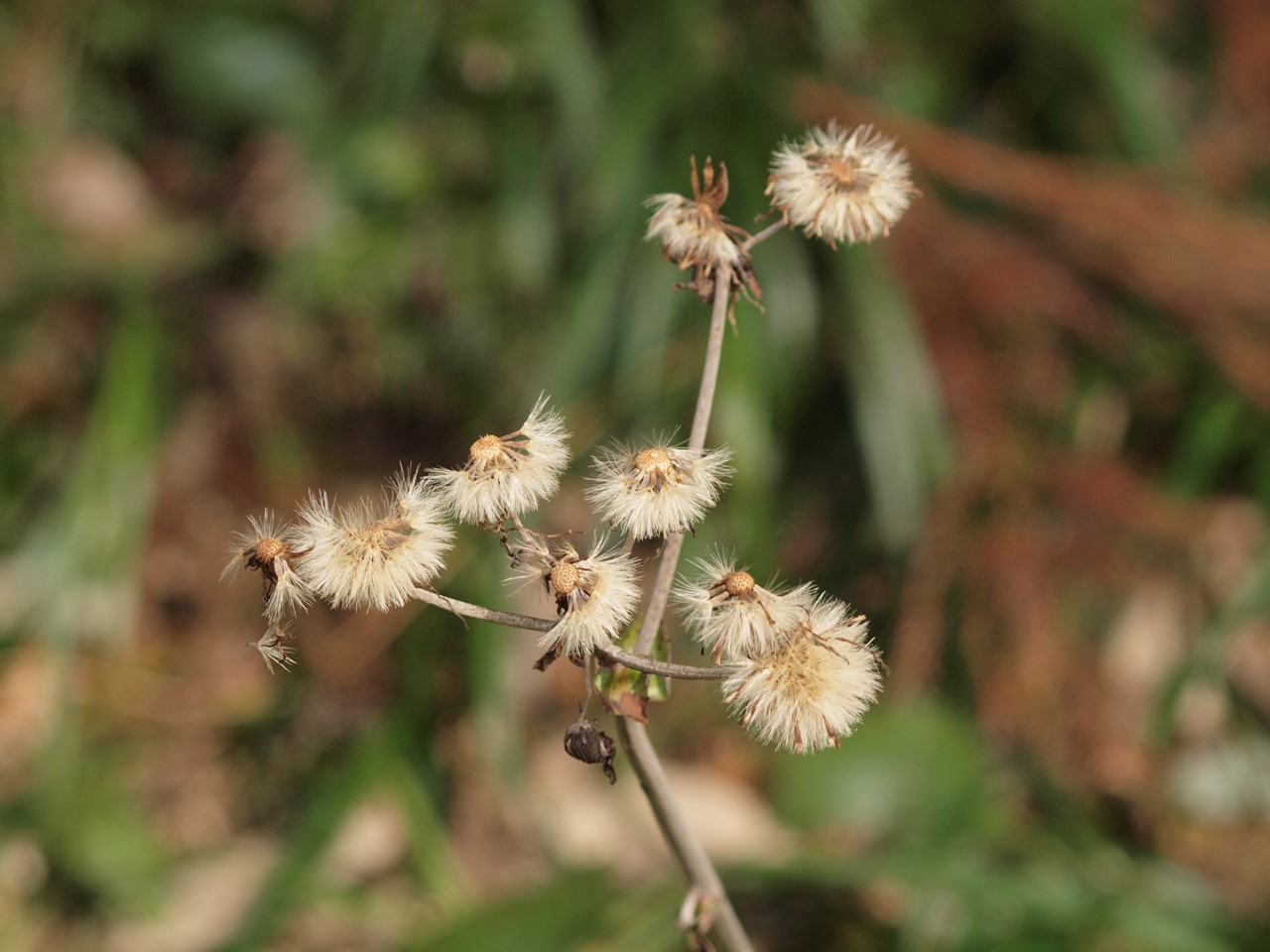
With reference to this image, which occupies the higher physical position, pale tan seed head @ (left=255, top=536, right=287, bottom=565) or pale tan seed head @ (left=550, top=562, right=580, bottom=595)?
pale tan seed head @ (left=255, top=536, right=287, bottom=565)

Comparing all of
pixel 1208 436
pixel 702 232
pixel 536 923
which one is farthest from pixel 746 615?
pixel 1208 436

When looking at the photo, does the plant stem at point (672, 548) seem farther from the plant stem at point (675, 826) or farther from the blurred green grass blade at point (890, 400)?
the blurred green grass blade at point (890, 400)

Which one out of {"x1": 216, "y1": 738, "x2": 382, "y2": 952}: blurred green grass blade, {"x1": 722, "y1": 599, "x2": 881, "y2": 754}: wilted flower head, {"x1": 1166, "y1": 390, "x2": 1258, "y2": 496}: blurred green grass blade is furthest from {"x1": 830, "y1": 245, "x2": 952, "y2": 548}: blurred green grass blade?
{"x1": 722, "y1": 599, "x2": 881, "y2": 754}: wilted flower head

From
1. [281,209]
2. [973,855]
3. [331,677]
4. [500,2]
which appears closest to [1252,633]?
[973,855]

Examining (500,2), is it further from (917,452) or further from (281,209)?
(917,452)

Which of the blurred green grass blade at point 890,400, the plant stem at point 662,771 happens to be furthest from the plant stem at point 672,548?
the blurred green grass blade at point 890,400

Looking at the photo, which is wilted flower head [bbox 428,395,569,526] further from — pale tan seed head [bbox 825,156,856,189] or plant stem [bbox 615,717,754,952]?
pale tan seed head [bbox 825,156,856,189]

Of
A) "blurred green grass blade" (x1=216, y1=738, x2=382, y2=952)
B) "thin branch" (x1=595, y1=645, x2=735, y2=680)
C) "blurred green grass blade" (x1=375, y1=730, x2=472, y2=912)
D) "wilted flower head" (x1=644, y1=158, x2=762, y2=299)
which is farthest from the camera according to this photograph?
"blurred green grass blade" (x1=375, y1=730, x2=472, y2=912)
